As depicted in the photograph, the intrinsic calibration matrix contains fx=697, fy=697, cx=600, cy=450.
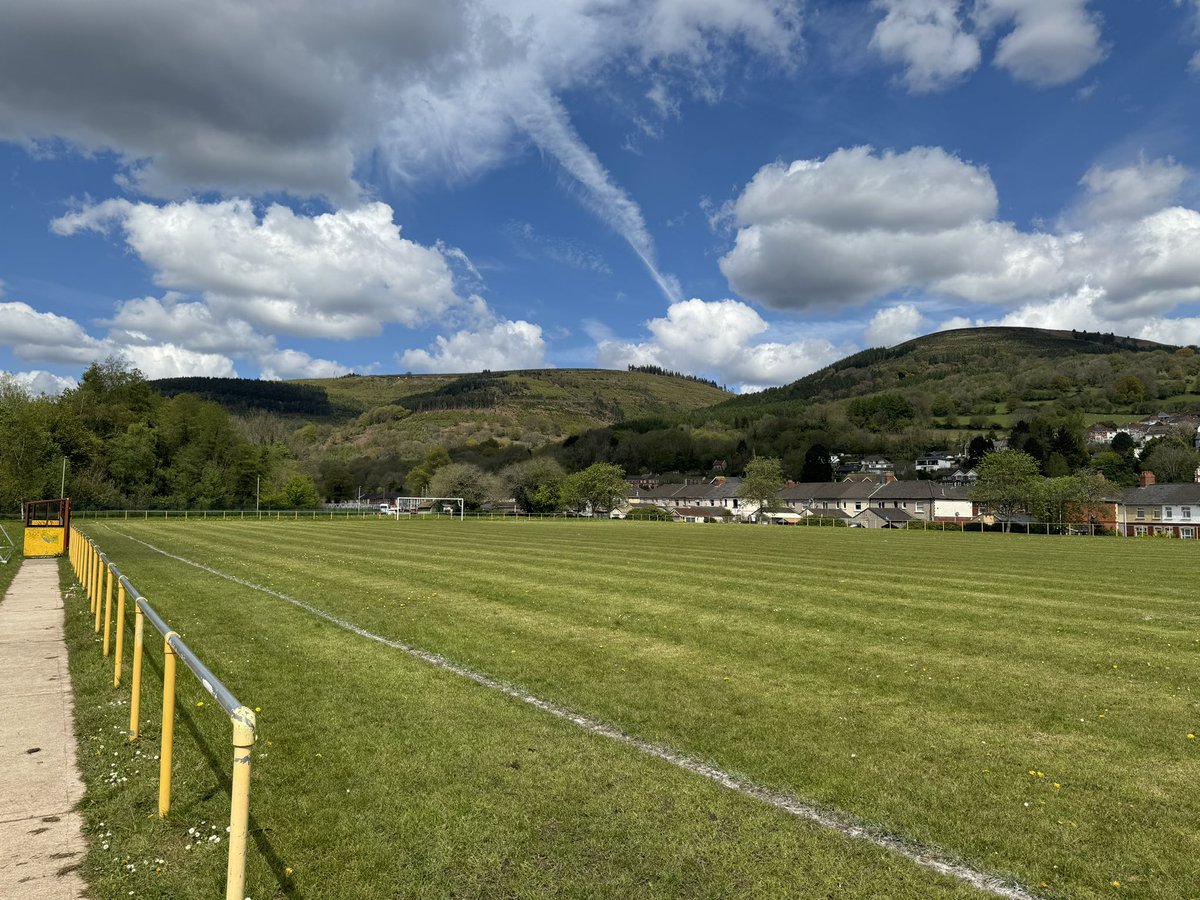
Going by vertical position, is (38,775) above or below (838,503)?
above

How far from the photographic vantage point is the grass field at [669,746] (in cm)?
484

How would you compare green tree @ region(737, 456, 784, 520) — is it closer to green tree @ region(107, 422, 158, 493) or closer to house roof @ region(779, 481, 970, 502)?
house roof @ region(779, 481, 970, 502)

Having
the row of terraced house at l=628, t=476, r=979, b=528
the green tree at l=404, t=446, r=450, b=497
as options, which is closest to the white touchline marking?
the row of terraced house at l=628, t=476, r=979, b=528

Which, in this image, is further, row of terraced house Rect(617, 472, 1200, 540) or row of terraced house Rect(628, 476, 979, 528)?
row of terraced house Rect(628, 476, 979, 528)

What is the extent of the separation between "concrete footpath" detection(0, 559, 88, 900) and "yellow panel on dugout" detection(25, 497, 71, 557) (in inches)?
793

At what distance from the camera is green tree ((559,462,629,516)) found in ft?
383

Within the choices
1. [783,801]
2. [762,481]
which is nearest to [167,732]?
[783,801]

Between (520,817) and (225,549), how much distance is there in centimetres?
3330

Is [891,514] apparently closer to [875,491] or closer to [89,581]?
[875,491]

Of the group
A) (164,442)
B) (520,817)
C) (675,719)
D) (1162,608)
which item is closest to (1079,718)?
(675,719)

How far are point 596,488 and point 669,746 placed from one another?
110 m

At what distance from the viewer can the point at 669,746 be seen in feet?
23.9

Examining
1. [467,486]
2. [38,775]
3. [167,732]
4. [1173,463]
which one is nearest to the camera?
[167,732]

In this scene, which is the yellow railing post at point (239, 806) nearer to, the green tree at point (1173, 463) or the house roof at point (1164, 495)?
the house roof at point (1164, 495)
